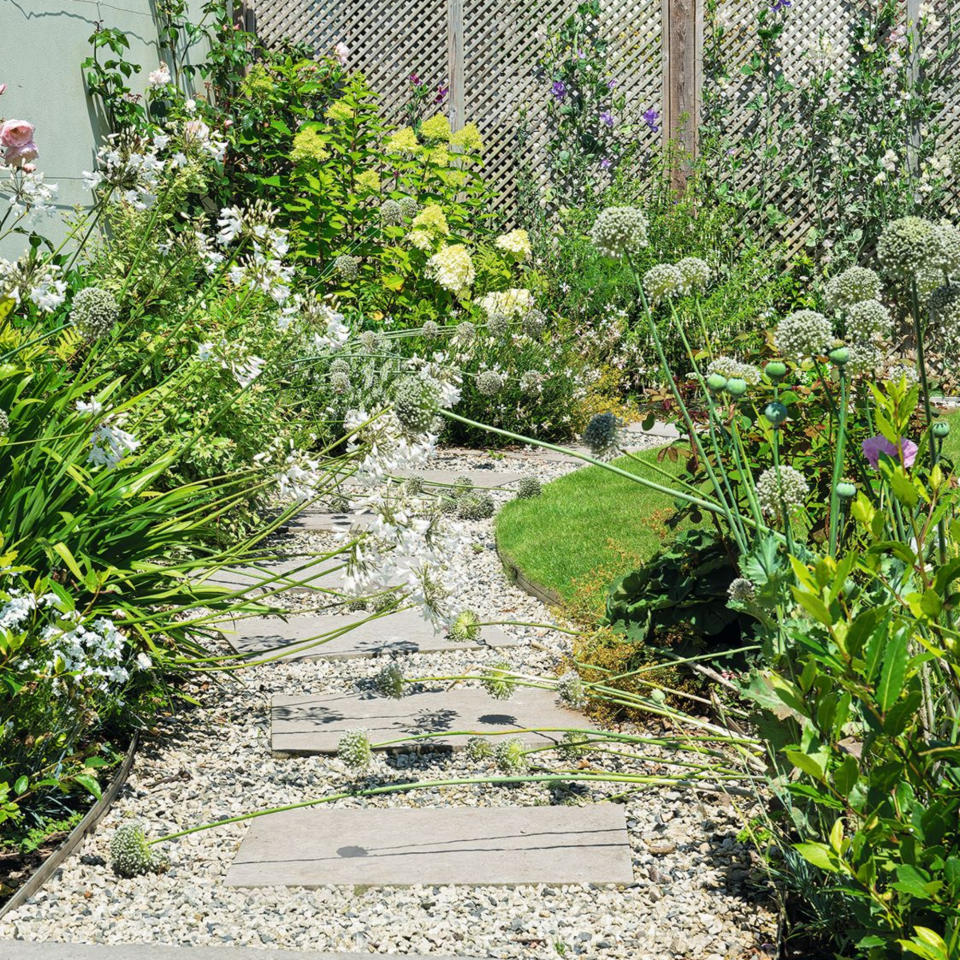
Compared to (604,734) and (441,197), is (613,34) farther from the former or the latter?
(604,734)

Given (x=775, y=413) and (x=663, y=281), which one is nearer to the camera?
(x=775, y=413)

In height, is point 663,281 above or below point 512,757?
above

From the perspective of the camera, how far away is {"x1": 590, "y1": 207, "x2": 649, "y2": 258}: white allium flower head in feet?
7.30

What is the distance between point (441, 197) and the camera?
7.25m

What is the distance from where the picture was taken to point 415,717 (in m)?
2.83

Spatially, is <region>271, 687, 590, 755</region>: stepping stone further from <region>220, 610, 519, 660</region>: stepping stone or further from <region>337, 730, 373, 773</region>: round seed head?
<region>220, 610, 519, 660</region>: stepping stone

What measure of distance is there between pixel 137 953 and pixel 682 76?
7.75m

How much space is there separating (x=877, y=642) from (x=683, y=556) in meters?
1.53

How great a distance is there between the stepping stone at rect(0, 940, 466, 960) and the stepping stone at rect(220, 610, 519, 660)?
151 centimetres

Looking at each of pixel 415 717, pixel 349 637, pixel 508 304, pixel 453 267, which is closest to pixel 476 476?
pixel 508 304

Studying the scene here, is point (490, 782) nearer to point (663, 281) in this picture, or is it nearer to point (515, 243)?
point (663, 281)

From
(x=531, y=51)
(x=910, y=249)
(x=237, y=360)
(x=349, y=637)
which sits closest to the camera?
(x=910, y=249)

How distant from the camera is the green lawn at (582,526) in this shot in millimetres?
3900

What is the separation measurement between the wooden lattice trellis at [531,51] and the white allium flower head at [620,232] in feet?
20.5
